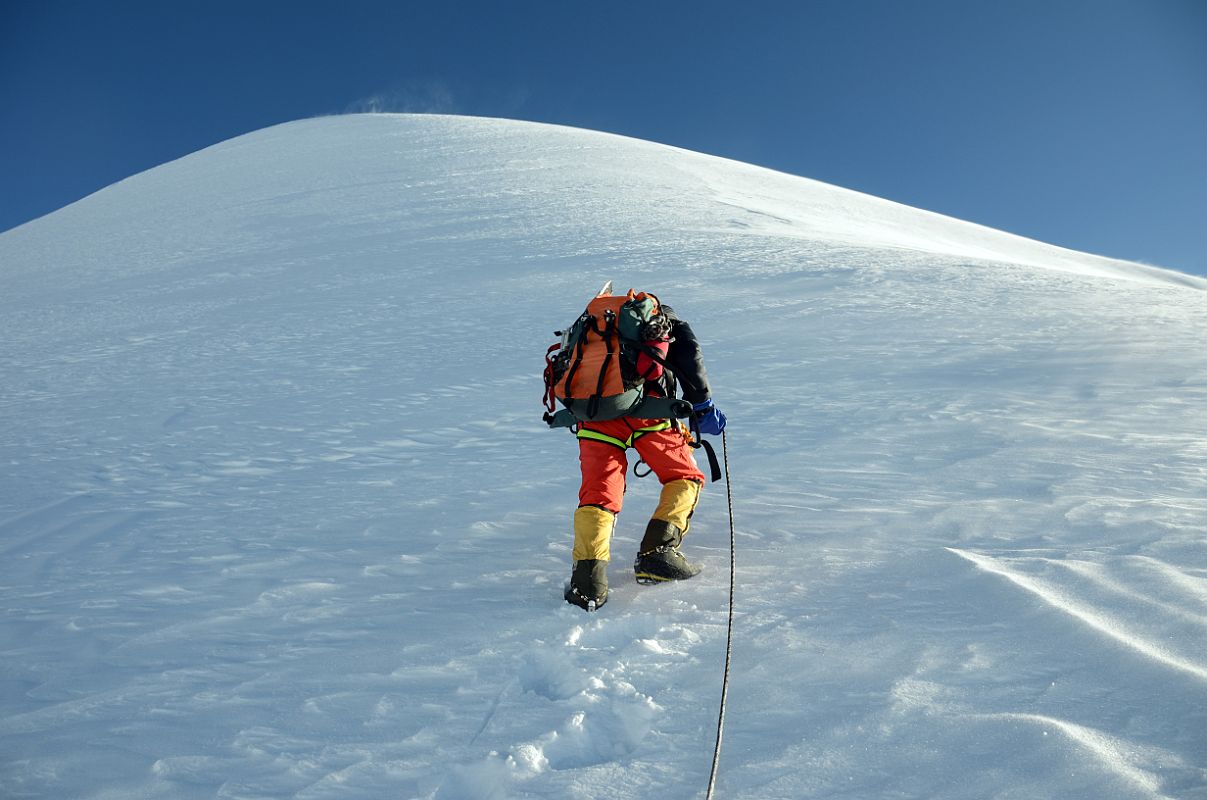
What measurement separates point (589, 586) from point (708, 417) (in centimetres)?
90

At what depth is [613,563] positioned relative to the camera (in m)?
3.46

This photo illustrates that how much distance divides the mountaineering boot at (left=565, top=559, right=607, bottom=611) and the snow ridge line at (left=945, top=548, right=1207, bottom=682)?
142 cm

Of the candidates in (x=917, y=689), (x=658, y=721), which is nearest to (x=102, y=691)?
(x=658, y=721)

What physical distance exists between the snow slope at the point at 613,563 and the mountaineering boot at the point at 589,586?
8 centimetres

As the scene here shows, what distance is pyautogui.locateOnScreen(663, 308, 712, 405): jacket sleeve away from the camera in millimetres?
3322

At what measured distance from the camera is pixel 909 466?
4312mm

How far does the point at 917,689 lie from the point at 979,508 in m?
1.59

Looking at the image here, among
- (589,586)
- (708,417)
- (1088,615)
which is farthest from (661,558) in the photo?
(1088,615)

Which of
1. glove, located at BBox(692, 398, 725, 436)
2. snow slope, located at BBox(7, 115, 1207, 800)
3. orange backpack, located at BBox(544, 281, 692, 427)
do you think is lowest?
snow slope, located at BBox(7, 115, 1207, 800)

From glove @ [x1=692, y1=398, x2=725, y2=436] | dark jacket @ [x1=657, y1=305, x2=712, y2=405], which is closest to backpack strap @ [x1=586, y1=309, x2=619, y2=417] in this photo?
dark jacket @ [x1=657, y1=305, x2=712, y2=405]

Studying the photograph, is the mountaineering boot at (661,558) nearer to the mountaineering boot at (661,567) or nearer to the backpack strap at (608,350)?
the mountaineering boot at (661,567)

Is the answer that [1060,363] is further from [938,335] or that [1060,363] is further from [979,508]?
[979,508]

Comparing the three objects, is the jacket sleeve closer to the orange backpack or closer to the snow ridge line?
the orange backpack

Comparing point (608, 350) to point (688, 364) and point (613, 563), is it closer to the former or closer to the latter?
point (688, 364)
